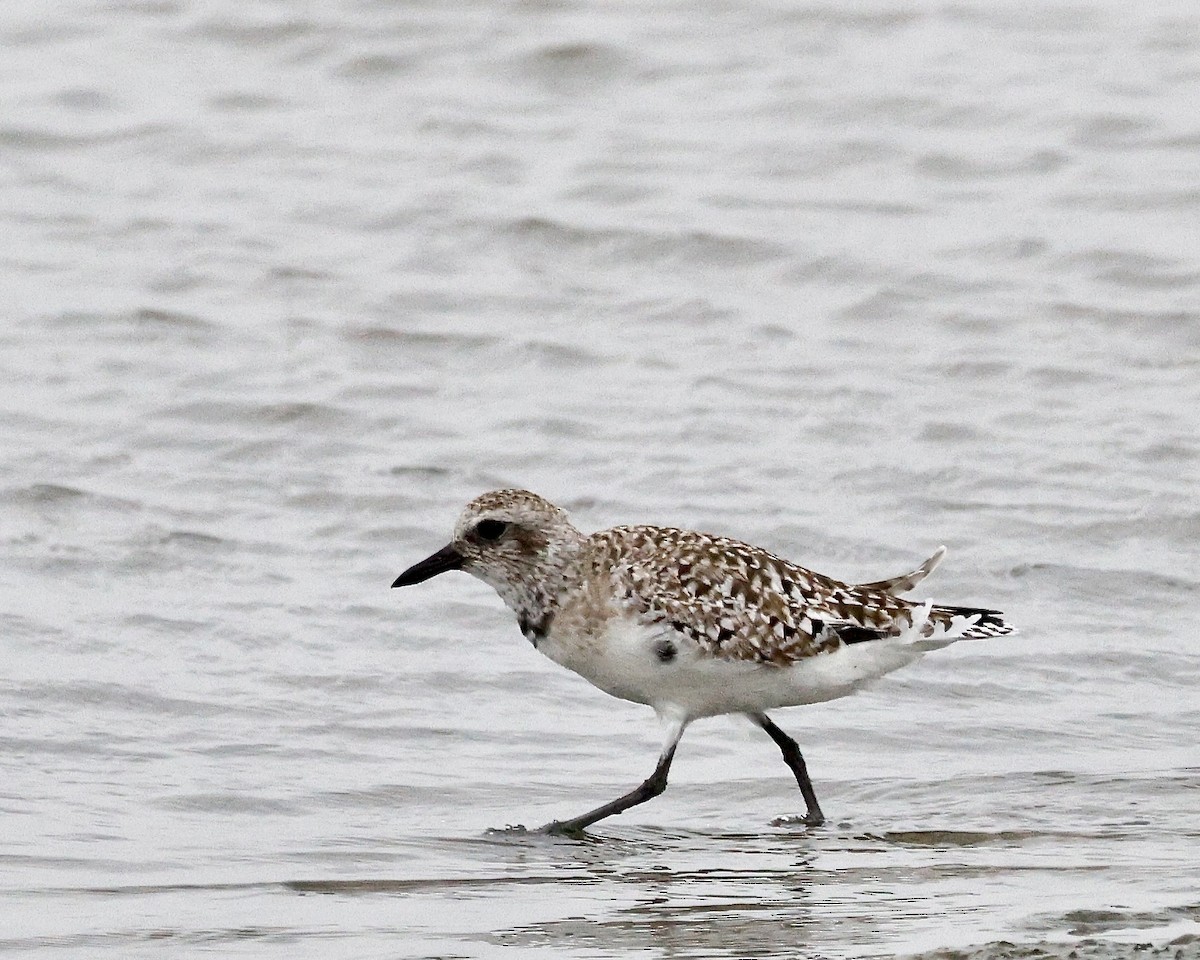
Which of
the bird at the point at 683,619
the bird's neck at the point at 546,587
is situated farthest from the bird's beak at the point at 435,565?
the bird's neck at the point at 546,587

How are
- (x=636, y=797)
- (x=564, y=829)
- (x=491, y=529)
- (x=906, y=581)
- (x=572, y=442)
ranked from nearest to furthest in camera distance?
1. (x=564, y=829)
2. (x=636, y=797)
3. (x=491, y=529)
4. (x=906, y=581)
5. (x=572, y=442)

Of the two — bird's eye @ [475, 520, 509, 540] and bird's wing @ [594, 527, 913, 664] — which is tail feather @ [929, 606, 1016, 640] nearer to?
bird's wing @ [594, 527, 913, 664]

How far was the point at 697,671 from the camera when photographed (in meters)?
8.49

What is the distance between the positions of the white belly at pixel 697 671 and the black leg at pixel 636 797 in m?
0.13

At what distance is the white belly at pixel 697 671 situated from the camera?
27.8 feet

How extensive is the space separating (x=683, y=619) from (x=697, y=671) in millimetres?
199

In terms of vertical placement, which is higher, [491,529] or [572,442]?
[491,529]

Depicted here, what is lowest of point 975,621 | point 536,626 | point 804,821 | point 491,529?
point 804,821

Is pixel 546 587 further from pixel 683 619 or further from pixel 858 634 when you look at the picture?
pixel 858 634

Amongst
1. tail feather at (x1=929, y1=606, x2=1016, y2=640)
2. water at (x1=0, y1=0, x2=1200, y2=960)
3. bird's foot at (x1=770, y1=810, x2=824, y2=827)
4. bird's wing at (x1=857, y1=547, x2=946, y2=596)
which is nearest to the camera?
water at (x1=0, y1=0, x2=1200, y2=960)

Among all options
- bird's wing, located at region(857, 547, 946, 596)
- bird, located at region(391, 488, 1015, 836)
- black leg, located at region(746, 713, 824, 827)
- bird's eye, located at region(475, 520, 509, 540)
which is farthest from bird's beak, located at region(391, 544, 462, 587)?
bird's wing, located at region(857, 547, 946, 596)

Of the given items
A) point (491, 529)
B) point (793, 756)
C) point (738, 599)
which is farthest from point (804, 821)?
point (491, 529)

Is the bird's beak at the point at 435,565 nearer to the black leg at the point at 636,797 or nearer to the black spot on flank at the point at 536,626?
the black spot on flank at the point at 536,626

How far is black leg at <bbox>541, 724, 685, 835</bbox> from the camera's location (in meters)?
8.43
